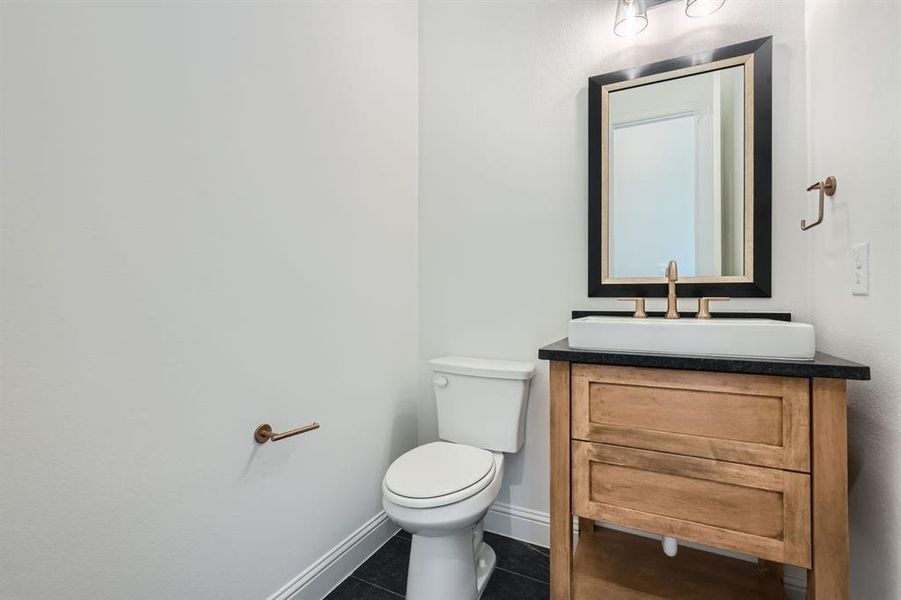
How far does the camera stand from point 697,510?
1.07 m

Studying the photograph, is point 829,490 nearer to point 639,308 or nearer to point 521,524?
point 639,308

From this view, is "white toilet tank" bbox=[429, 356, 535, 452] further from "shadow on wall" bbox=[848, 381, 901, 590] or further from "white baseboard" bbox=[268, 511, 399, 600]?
"shadow on wall" bbox=[848, 381, 901, 590]

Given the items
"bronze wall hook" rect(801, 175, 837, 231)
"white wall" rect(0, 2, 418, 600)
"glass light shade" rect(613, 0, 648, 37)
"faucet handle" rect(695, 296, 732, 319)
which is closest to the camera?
"white wall" rect(0, 2, 418, 600)

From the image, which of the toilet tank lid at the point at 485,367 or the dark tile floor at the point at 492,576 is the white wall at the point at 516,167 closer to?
the toilet tank lid at the point at 485,367

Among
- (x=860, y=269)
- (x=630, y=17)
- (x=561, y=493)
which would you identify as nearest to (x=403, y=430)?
(x=561, y=493)

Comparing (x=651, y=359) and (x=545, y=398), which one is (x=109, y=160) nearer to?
(x=651, y=359)

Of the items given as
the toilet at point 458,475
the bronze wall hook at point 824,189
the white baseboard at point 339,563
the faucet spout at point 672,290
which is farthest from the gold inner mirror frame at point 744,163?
the white baseboard at point 339,563

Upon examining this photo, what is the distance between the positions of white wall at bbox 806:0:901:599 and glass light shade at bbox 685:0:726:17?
286 mm

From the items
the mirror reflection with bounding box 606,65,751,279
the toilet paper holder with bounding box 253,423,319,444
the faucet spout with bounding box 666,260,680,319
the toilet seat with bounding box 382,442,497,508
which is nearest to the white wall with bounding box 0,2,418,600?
the toilet paper holder with bounding box 253,423,319,444

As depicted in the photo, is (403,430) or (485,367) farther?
(403,430)

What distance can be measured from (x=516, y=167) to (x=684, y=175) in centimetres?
67

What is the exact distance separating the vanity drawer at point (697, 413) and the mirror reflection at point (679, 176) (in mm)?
582

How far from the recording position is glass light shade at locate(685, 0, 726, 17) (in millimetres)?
1418

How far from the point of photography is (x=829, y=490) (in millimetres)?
946
